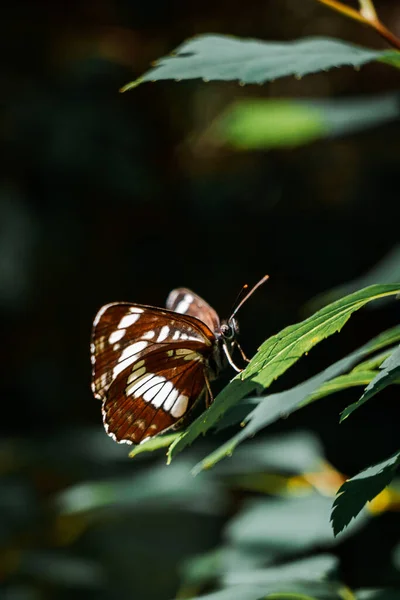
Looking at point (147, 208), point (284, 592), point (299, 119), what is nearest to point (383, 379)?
point (284, 592)

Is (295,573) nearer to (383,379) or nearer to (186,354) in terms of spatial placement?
(186,354)

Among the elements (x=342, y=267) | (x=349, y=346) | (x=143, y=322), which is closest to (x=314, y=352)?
(x=349, y=346)

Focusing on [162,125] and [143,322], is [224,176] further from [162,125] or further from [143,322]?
[143,322]

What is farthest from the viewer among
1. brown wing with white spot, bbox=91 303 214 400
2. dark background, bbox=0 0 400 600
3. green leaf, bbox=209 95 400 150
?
dark background, bbox=0 0 400 600

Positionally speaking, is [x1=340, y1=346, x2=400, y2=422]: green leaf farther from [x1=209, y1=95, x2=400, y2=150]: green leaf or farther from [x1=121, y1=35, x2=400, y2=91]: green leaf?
[x1=209, y1=95, x2=400, y2=150]: green leaf

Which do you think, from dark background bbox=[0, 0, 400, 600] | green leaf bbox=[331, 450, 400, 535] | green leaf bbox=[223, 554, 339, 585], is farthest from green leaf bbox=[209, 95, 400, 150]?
dark background bbox=[0, 0, 400, 600]

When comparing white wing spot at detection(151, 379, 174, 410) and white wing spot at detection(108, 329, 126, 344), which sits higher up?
white wing spot at detection(108, 329, 126, 344)

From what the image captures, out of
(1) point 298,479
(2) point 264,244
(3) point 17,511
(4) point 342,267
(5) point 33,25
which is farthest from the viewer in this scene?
(5) point 33,25
